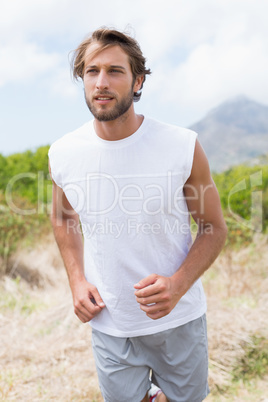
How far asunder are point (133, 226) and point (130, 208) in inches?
3.0

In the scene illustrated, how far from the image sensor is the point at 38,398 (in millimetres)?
2816

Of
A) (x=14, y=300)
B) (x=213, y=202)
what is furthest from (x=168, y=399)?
(x=14, y=300)

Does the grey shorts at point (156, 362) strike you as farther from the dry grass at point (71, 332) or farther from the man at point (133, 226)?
the dry grass at point (71, 332)

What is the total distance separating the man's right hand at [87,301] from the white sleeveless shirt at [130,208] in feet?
0.10

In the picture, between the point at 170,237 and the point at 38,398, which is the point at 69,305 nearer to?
the point at 38,398

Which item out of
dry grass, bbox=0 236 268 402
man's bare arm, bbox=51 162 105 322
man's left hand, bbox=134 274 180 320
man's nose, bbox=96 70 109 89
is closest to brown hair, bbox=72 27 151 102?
man's nose, bbox=96 70 109 89

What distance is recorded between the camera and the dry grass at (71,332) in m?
3.01

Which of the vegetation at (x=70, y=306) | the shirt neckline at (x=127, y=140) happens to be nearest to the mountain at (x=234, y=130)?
the vegetation at (x=70, y=306)

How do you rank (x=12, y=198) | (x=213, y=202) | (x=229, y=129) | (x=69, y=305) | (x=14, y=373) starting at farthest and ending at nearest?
(x=229, y=129) → (x=12, y=198) → (x=69, y=305) → (x=14, y=373) → (x=213, y=202)

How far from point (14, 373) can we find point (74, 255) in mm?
1595

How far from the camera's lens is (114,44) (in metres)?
1.76

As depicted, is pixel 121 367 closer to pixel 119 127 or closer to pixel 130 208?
pixel 130 208

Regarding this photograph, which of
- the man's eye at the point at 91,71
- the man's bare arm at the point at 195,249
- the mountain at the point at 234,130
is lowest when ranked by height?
the man's bare arm at the point at 195,249

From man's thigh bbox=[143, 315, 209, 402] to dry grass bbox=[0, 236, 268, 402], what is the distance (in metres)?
1.04
